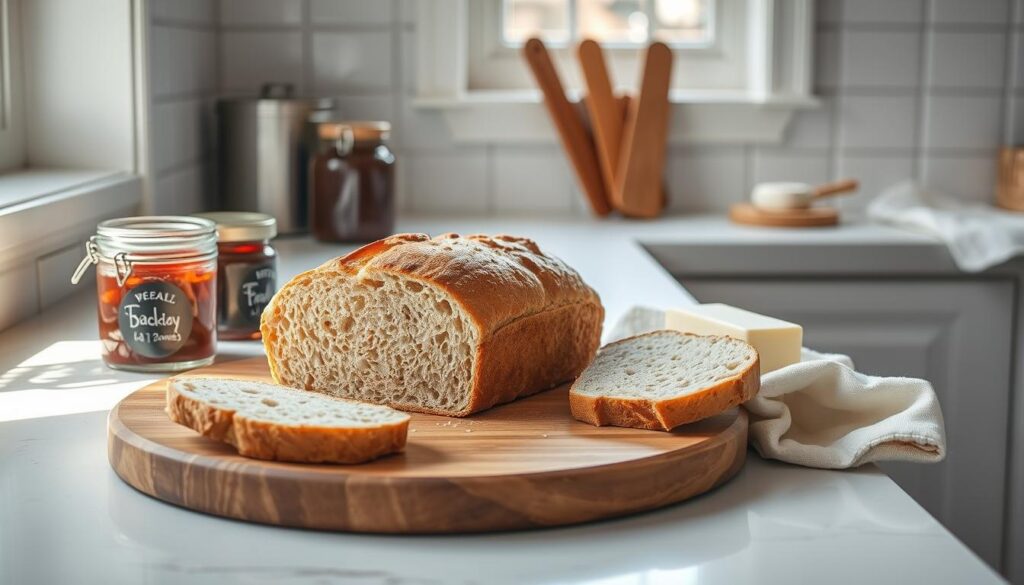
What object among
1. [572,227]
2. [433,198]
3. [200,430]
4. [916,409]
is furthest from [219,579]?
[433,198]

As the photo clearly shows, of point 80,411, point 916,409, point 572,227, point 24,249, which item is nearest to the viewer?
point 916,409

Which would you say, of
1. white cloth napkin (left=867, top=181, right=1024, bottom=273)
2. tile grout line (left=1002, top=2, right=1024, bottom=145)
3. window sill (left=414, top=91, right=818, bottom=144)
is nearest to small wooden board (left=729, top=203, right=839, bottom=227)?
white cloth napkin (left=867, top=181, right=1024, bottom=273)

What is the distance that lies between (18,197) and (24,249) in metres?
0.08

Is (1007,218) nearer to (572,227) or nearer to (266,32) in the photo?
(572,227)

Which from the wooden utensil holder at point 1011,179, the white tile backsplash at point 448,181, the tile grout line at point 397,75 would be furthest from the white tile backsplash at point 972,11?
the tile grout line at point 397,75

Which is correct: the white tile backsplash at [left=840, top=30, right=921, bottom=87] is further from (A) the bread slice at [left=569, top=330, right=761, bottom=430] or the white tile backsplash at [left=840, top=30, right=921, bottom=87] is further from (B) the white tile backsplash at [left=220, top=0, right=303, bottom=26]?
(A) the bread slice at [left=569, top=330, right=761, bottom=430]

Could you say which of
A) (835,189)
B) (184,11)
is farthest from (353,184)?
(835,189)

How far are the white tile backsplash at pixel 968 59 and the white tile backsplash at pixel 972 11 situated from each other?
3 cm

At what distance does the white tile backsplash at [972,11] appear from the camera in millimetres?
2428

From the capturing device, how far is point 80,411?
106 centimetres

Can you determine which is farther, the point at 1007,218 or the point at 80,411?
the point at 1007,218

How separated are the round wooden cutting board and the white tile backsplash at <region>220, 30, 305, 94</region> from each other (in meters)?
1.61

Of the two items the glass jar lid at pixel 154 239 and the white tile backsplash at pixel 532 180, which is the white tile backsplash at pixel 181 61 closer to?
the white tile backsplash at pixel 532 180

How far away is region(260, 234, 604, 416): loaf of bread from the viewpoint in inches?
38.2
